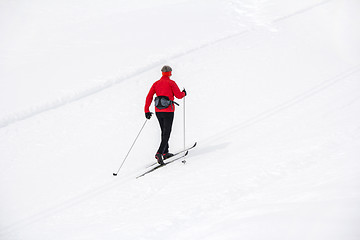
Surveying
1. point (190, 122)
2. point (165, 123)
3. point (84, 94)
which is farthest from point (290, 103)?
point (84, 94)

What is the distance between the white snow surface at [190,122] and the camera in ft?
14.6

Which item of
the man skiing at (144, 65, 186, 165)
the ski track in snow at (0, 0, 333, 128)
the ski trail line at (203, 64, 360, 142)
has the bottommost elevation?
the ski trail line at (203, 64, 360, 142)

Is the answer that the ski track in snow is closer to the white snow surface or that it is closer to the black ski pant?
the white snow surface

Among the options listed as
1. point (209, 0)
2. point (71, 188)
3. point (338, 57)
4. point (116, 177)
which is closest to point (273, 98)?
point (338, 57)

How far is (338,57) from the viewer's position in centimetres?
1012

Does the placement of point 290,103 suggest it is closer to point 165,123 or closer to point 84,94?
point 165,123

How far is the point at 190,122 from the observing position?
782 centimetres

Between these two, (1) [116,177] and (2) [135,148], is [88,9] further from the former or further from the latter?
(1) [116,177]

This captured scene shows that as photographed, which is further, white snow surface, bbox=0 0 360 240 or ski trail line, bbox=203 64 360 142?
ski trail line, bbox=203 64 360 142

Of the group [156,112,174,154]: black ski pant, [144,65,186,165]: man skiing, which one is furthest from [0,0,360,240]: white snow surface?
[144,65,186,165]: man skiing

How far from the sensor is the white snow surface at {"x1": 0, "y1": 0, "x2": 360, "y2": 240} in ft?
14.6

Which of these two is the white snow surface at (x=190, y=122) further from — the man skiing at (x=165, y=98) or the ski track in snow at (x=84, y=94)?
the man skiing at (x=165, y=98)

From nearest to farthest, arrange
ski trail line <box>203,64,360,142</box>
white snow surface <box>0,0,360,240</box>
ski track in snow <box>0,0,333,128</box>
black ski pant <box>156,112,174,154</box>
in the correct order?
white snow surface <box>0,0,360,240</box> → black ski pant <box>156,112,174,154</box> → ski trail line <box>203,64,360,142</box> → ski track in snow <box>0,0,333,128</box>

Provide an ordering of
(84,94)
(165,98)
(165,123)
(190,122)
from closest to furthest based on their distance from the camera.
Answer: (165,98) < (165,123) < (190,122) < (84,94)
